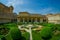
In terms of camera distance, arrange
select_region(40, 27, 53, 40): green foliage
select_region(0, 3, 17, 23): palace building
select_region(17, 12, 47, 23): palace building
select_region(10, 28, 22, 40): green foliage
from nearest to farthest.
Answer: select_region(10, 28, 22, 40): green foliage → select_region(40, 27, 53, 40): green foliage → select_region(0, 3, 17, 23): palace building → select_region(17, 12, 47, 23): palace building

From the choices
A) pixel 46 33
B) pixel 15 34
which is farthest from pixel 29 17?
pixel 15 34

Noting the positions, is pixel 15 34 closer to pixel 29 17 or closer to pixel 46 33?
pixel 46 33

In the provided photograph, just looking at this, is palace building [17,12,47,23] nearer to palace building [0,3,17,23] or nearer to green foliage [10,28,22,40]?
palace building [0,3,17,23]

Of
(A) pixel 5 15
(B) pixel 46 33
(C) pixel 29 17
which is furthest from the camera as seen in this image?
(C) pixel 29 17

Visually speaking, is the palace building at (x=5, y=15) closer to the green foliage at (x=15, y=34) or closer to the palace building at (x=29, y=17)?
the palace building at (x=29, y=17)

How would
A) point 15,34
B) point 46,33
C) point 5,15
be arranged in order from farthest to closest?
point 5,15
point 46,33
point 15,34

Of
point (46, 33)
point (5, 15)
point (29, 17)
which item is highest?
point (5, 15)

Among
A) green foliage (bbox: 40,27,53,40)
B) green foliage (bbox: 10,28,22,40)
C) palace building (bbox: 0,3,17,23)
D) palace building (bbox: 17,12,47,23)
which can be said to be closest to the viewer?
green foliage (bbox: 10,28,22,40)

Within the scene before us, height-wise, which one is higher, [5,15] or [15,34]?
[5,15]

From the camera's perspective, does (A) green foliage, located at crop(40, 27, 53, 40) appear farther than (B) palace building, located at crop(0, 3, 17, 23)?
No

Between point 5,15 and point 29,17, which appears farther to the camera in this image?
point 29,17

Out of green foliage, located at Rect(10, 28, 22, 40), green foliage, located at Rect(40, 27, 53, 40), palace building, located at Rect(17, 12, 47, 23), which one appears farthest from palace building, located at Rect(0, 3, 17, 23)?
green foliage, located at Rect(40, 27, 53, 40)

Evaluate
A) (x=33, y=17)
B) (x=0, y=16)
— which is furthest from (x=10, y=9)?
(x=0, y=16)

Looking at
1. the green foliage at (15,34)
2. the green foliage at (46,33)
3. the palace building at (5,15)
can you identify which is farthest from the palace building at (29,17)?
the green foliage at (15,34)
